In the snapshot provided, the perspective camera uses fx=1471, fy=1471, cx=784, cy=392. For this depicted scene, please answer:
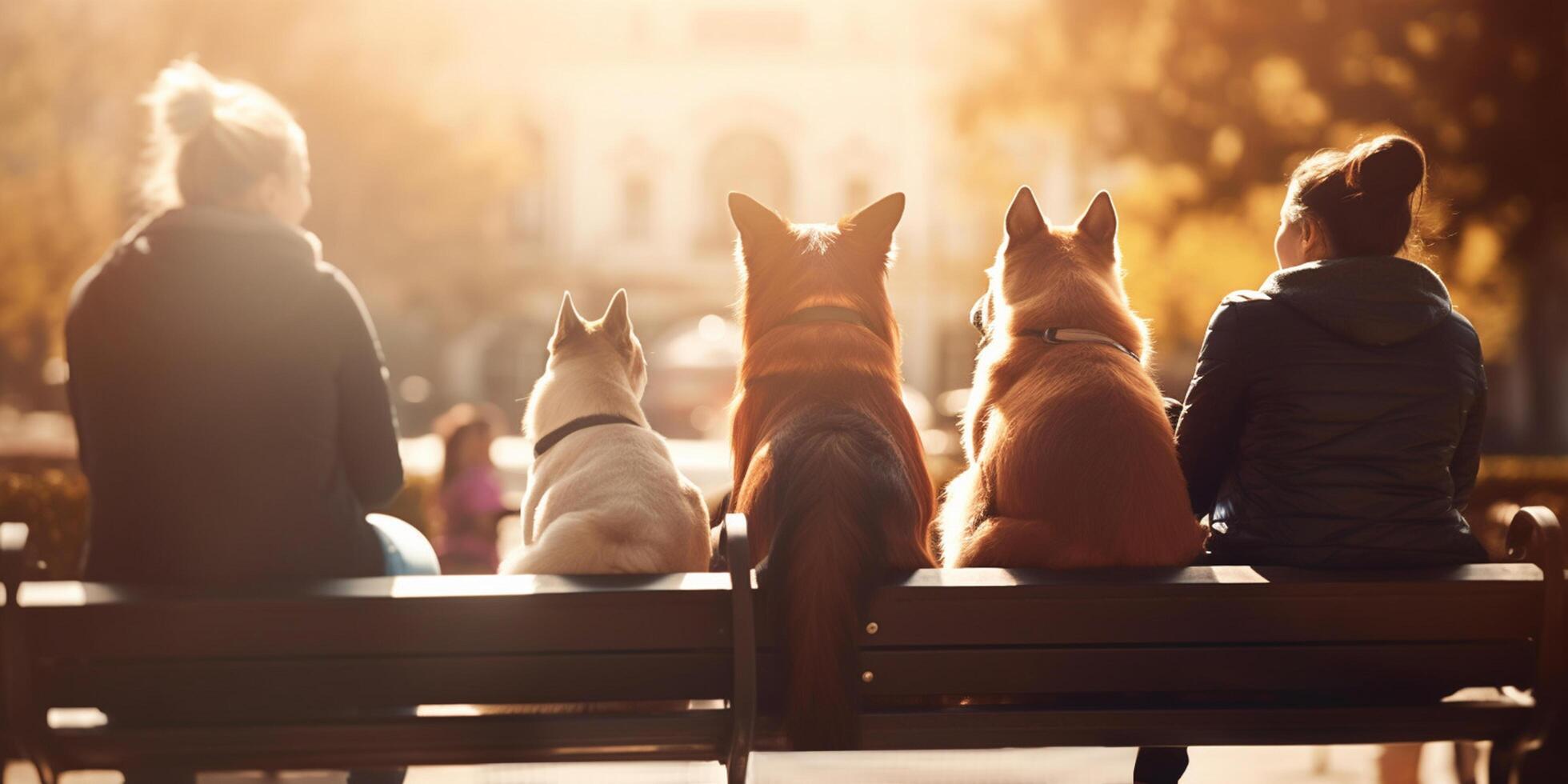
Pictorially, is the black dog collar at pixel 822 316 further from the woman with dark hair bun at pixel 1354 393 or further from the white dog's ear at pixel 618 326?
the woman with dark hair bun at pixel 1354 393

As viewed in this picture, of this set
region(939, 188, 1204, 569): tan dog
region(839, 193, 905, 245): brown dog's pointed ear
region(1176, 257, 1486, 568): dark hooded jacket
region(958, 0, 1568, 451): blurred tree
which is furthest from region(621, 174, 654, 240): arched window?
region(1176, 257, 1486, 568): dark hooded jacket

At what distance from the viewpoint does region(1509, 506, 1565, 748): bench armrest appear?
11.0 feet

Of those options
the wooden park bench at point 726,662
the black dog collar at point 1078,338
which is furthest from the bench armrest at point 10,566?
the black dog collar at point 1078,338

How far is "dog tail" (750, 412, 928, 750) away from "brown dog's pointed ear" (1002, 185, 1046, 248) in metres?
1.18

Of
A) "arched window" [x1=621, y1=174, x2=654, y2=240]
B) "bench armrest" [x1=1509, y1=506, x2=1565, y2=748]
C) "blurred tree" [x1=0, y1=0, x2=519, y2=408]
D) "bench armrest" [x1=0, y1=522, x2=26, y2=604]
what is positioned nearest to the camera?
"bench armrest" [x1=0, y1=522, x2=26, y2=604]

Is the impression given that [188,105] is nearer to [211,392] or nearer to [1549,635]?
[211,392]

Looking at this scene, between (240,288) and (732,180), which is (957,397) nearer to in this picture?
(732,180)

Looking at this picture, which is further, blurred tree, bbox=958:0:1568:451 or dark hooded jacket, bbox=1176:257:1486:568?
blurred tree, bbox=958:0:1568:451

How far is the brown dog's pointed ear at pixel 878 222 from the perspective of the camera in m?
4.48

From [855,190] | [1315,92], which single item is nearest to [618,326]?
[1315,92]

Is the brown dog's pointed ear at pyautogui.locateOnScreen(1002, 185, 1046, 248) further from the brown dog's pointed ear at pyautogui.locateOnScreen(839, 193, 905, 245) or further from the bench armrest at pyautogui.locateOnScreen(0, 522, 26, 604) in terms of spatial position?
the bench armrest at pyautogui.locateOnScreen(0, 522, 26, 604)

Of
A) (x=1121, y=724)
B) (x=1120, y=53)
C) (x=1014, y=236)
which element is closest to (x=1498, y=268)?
(x=1120, y=53)

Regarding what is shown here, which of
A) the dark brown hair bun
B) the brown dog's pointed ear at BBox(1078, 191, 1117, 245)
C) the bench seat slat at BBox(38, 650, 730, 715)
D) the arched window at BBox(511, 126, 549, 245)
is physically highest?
the dark brown hair bun

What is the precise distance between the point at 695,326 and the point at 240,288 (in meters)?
44.1
